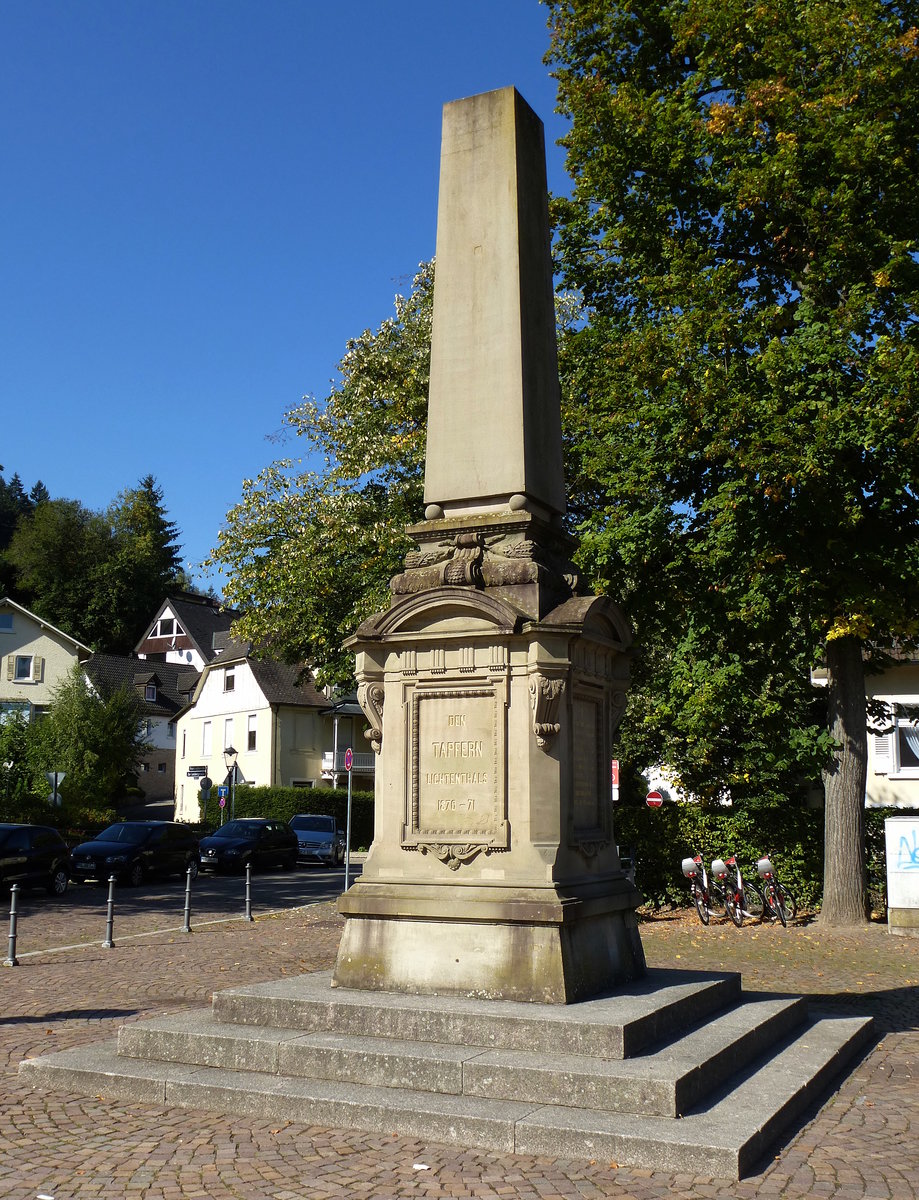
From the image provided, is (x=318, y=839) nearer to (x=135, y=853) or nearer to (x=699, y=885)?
(x=135, y=853)

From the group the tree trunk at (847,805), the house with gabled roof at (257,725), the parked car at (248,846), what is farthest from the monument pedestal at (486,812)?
the house with gabled roof at (257,725)

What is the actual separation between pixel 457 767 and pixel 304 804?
140 ft

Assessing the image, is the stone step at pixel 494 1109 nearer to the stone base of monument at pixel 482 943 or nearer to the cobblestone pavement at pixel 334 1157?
the cobblestone pavement at pixel 334 1157

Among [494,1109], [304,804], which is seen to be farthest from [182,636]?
[494,1109]

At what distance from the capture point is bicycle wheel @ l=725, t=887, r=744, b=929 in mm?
19281

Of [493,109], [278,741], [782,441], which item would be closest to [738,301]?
[782,441]

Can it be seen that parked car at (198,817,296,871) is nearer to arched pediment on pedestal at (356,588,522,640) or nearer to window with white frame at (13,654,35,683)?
arched pediment on pedestal at (356,588,522,640)

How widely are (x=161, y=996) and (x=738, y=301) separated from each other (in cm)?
1262

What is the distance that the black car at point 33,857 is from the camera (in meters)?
25.1

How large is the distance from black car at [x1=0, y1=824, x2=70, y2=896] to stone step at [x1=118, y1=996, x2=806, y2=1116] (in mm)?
18344

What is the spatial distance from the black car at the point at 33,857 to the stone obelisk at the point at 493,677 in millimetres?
18600

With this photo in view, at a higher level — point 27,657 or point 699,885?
point 27,657

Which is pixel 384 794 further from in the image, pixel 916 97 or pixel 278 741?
pixel 278 741

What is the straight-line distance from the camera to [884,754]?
1078 inches
